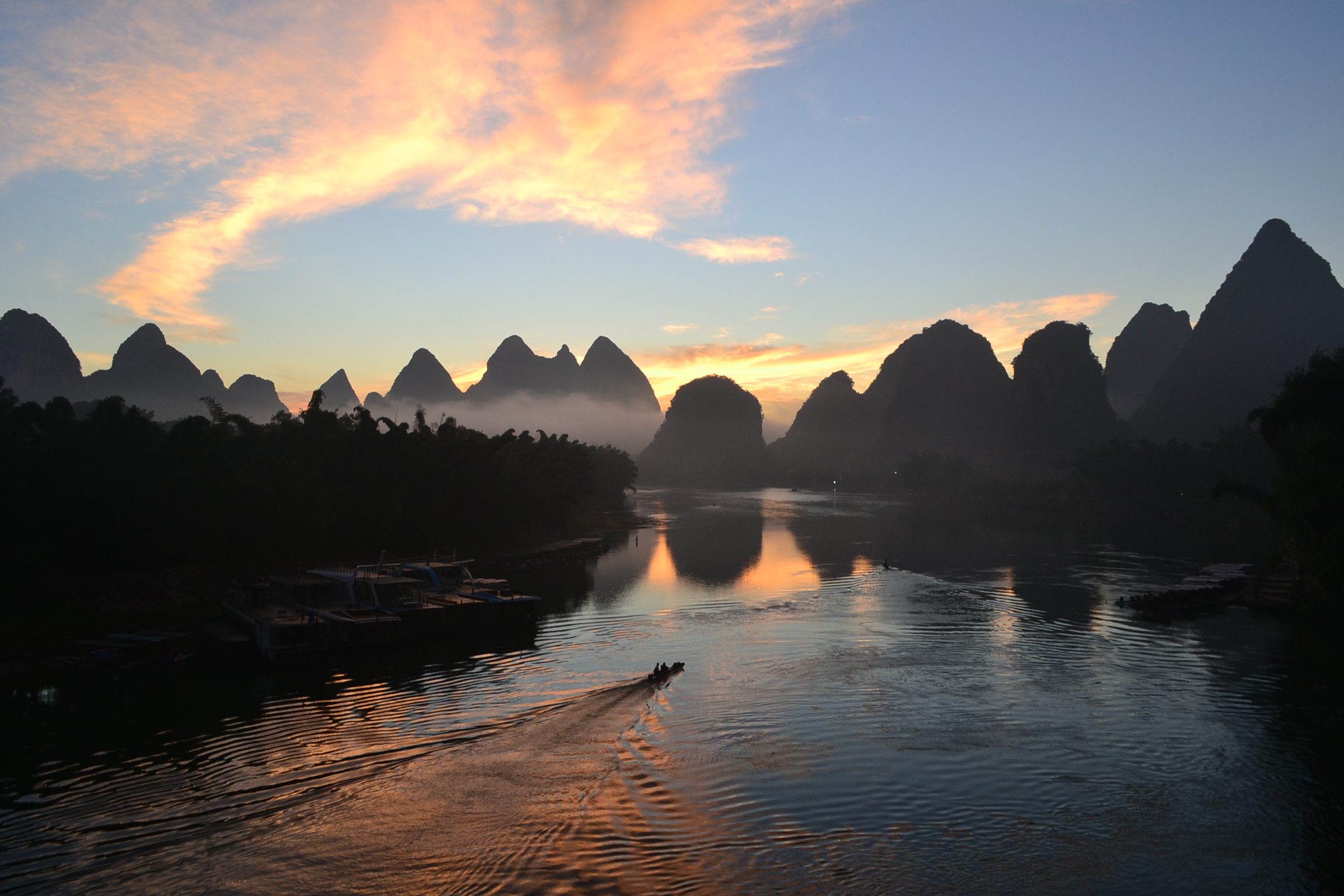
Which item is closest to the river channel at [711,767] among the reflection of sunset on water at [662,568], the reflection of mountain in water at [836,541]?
the reflection of sunset on water at [662,568]

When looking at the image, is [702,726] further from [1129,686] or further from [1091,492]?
[1091,492]

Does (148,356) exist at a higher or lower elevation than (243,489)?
higher

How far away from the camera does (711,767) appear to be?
17.7 metres

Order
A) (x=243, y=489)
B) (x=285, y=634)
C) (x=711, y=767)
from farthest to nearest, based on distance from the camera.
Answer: (x=243, y=489) < (x=285, y=634) < (x=711, y=767)

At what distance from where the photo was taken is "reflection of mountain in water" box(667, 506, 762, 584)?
182 ft

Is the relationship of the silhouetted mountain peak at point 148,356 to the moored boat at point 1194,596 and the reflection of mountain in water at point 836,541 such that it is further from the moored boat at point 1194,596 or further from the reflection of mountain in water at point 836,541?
the moored boat at point 1194,596

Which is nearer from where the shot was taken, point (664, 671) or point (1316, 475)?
point (664, 671)

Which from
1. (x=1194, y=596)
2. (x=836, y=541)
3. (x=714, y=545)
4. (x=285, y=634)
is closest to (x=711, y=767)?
(x=285, y=634)

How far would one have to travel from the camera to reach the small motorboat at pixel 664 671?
84.5ft

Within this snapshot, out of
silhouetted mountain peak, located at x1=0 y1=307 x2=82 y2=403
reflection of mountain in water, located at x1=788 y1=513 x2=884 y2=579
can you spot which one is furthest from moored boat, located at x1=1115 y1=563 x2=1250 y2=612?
silhouetted mountain peak, located at x1=0 y1=307 x2=82 y2=403

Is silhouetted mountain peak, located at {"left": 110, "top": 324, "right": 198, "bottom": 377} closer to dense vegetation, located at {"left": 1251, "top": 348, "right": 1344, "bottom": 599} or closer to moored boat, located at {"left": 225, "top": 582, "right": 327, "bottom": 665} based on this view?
moored boat, located at {"left": 225, "top": 582, "right": 327, "bottom": 665}

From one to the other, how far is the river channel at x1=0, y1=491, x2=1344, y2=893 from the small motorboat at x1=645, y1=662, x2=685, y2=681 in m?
0.40

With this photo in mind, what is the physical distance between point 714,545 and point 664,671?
157 ft

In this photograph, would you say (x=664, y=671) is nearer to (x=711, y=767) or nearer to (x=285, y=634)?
(x=711, y=767)
